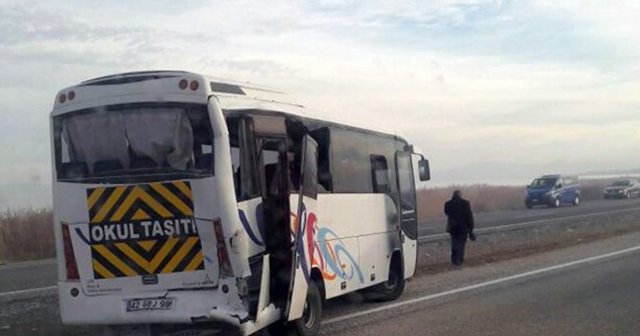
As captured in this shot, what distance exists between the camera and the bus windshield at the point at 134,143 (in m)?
9.05

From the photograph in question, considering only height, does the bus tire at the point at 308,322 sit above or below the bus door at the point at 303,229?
below

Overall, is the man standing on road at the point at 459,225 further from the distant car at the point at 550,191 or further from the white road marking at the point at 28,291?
the distant car at the point at 550,191

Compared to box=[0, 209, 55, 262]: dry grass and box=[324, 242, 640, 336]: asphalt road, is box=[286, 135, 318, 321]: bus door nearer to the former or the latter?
box=[324, 242, 640, 336]: asphalt road

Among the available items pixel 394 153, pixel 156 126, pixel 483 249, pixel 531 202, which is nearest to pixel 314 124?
pixel 156 126

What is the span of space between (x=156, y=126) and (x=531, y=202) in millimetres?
46460

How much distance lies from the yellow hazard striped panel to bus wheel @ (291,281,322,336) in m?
2.25

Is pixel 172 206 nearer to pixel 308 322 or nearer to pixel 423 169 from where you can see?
pixel 308 322

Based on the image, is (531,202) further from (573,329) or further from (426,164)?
(573,329)

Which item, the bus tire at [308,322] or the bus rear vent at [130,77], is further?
the bus tire at [308,322]

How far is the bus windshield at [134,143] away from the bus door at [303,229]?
175cm

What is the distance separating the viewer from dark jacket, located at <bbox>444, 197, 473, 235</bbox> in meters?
19.8

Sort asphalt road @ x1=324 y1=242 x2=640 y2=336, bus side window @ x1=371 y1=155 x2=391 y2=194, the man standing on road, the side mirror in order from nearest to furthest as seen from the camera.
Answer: asphalt road @ x1=324 y1=242 x2=640 y2=336 → bus side window @ x1=371 y1=155 x2=391 y2=194 → the side mirror → the man standing on road

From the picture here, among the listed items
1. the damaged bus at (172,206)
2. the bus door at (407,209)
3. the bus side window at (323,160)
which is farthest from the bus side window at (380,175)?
the damaged bus at (172,206)

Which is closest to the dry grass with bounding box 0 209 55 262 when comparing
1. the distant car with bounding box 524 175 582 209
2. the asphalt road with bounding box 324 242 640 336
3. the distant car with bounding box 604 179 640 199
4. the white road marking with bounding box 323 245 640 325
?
the white road marking with bounding box 323 245 640 325
